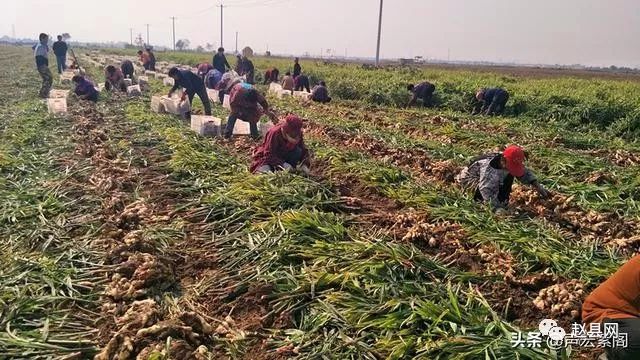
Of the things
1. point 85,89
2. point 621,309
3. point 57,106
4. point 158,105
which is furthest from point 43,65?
point 621,309

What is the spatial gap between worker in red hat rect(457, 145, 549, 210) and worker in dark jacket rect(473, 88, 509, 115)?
29.3 ft

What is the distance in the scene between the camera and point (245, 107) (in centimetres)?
890

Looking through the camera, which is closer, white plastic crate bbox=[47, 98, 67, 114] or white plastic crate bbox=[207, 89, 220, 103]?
white plastic crate bbox=[47, 98, 67, 114]

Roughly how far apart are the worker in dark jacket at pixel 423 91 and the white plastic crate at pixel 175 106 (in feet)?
22.5

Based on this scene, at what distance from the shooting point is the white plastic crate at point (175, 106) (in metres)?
11.3

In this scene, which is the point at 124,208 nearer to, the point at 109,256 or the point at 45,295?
the point at 109,256

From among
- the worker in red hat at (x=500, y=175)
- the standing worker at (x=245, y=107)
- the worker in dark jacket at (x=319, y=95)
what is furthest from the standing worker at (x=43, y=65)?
the worker in red hat at (x=500, y=175)

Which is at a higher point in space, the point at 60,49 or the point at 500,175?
the point at 60,49

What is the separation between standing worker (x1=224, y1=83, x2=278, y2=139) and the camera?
28.6 ft

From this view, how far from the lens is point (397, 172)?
6453 millimetres

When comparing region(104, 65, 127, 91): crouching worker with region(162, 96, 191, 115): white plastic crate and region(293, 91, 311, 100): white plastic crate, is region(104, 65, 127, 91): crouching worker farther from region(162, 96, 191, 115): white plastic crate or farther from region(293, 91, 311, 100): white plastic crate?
region(293, 91, 311, 100): white plastic crate

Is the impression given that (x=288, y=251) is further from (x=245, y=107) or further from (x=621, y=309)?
(x=245, y=107)

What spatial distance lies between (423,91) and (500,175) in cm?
1044

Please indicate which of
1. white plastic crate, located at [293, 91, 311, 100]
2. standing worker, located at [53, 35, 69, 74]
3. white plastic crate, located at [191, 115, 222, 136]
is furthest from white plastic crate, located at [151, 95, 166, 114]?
standing worker, located at [53, 35, 69, 74]
